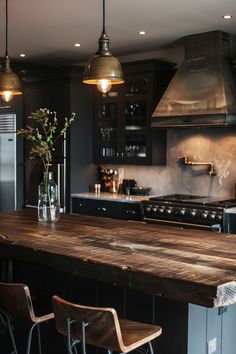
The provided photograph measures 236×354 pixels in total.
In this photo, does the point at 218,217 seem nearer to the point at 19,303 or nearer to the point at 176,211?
the point at 176,211

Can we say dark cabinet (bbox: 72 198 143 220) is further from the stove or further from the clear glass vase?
the clear glass vase

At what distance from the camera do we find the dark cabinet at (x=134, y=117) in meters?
6.38

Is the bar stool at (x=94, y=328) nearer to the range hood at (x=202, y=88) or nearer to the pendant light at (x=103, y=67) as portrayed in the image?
the pendant light at (x=103, y=67)

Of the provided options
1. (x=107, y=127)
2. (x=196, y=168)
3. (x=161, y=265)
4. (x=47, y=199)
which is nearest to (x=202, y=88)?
(x=196, y=168)

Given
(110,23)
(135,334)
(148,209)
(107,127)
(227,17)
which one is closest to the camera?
(135,334)

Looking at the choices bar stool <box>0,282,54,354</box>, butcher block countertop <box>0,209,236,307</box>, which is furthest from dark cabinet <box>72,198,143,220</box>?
bar stool <box>0,282,54,354</box>

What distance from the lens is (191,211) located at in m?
5.49

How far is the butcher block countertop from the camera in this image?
2.28 metres

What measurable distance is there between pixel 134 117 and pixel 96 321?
15.0 feet

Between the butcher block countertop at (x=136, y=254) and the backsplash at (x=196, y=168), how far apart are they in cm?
240

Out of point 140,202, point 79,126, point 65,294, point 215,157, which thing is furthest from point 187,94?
point 65,294

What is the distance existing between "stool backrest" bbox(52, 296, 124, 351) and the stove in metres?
3.11

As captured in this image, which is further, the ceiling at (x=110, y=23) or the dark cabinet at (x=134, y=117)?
the dark cabinet at (x=134, y=117)

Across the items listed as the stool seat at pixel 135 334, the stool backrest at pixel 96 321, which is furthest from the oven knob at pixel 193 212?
the stool backrest at pixel 96 321
